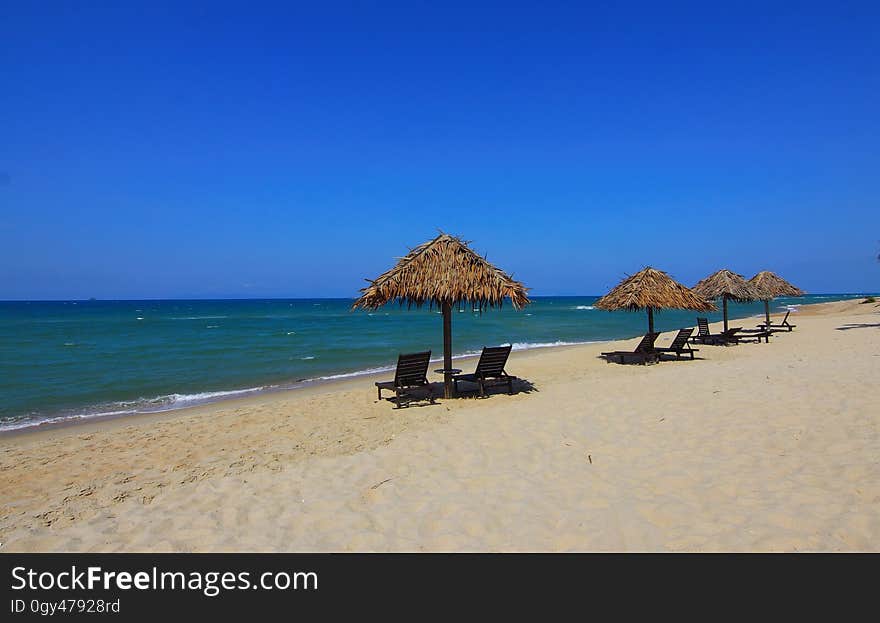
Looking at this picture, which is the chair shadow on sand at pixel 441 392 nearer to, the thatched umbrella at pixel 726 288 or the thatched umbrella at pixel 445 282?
the thatched umbrella at pixel 445 282

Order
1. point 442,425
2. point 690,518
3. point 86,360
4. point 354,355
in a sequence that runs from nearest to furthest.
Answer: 1. point 690,518
2. point 442,425
3. point 86,360
4. point 354,355

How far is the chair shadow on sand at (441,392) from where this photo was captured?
374 inches

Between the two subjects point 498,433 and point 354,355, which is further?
point 354,355

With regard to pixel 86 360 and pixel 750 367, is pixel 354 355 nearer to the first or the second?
pixel 86 360

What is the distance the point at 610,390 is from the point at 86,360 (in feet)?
67.4

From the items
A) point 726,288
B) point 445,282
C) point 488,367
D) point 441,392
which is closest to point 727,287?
point 726,288

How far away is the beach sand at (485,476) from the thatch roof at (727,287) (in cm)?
1076

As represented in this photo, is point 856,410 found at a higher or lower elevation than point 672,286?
lower

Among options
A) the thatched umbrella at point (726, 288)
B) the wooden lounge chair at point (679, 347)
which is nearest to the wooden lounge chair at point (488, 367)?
the wooden lounge chair at point (679, 347)

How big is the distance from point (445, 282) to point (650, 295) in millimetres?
7603

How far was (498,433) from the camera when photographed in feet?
21.6
